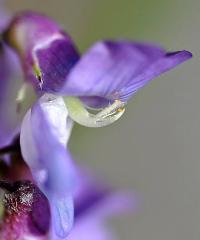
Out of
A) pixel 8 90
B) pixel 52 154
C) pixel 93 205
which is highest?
pixel 52 154

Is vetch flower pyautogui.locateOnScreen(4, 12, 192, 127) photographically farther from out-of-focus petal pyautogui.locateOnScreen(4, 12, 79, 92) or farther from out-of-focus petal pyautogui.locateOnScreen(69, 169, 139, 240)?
out-of-focus petal pyautogui.locateOnScreen(69, 169, 139, 240)

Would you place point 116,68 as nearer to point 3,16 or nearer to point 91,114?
point 91,114

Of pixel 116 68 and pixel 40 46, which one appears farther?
pixel 40 46

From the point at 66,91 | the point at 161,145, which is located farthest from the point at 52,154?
the point at 161,145

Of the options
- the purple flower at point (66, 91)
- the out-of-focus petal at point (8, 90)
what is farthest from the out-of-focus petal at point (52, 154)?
the out-of-focus petal at point (8, 90)

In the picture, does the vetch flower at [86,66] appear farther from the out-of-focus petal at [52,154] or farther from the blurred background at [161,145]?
the blurred background at [161,145]

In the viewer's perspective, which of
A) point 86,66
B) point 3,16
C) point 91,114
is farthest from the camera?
point 3,16

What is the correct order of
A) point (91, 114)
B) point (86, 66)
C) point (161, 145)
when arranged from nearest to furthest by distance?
point (86, 66) < point (91, 114) < point (161, 145)

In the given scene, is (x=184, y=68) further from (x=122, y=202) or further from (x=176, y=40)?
(x=122, y=202)
